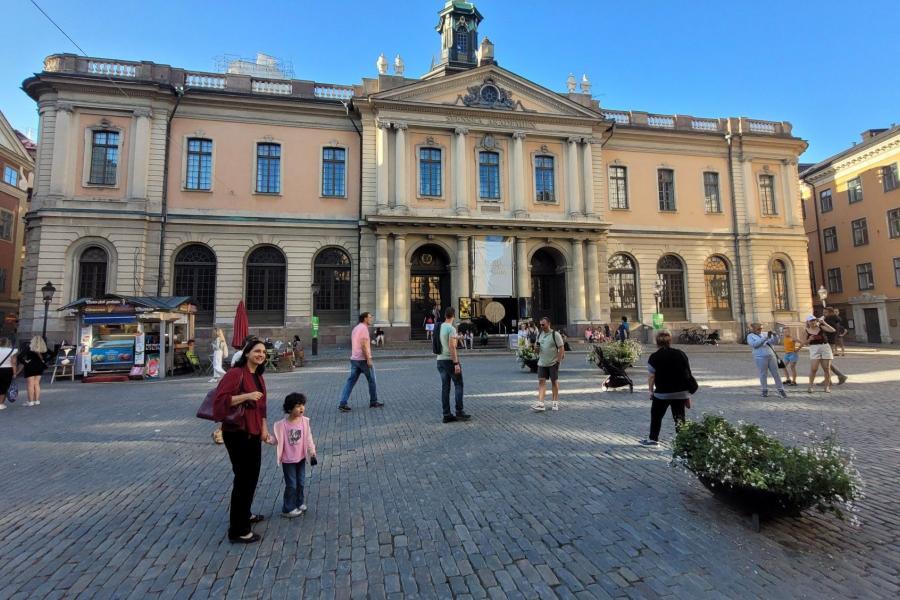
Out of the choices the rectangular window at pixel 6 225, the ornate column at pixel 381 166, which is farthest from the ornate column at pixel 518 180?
the rectangular window at pixel 6 225

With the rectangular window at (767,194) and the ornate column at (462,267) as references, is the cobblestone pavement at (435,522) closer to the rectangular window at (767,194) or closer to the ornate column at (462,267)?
the ornate column at (462,267)

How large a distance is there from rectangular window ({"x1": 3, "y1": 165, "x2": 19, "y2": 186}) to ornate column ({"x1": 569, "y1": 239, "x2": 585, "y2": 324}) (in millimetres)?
41074

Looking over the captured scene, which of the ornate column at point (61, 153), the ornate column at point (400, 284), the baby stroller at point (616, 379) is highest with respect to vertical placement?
the ornate column at point (61, 153)

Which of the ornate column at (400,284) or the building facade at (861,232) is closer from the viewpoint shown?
the ornate column at (400,284)

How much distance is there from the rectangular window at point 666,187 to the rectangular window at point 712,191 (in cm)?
248

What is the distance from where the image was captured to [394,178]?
2595 cm

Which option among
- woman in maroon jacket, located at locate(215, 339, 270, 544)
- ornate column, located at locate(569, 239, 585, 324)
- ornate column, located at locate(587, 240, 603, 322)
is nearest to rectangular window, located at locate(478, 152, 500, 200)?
ornate column, located at locate(569, 239, 585, 324)

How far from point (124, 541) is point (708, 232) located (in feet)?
113

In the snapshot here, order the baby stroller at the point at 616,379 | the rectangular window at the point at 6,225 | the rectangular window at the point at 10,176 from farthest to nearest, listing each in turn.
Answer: the rectangular window at the point at 10,176 < the rectangular window at the point at 6,225 < the baby stroller at the point at 616,379

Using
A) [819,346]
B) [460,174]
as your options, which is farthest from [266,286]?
[819,346]

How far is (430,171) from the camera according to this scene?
2681cm

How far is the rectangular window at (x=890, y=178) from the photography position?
31616 millimetres

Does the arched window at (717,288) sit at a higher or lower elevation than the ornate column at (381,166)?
lower

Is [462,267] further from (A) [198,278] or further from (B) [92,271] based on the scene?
(B) [92,271]
